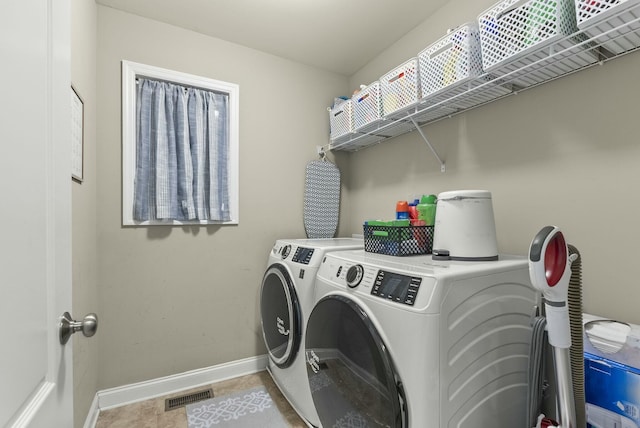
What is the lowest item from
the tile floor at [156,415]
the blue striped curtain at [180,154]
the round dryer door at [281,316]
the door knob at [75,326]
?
the tile floor at [156,415]

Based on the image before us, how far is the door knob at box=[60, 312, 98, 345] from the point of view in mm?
685

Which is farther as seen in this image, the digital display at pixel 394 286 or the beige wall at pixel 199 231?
the beige wall at pixel 199 231

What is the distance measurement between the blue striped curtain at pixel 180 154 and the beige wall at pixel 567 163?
1.52m

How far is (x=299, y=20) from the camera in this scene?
2014mm

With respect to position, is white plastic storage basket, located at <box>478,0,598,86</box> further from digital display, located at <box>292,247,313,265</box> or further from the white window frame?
the white window frame

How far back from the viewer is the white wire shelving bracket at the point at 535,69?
3.30 feet

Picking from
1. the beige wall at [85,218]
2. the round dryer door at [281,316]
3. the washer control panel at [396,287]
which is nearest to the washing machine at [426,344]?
the washer control panel at [396,287]

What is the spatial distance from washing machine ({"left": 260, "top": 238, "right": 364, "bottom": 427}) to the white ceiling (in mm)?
1543

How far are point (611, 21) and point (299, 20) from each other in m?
1.68

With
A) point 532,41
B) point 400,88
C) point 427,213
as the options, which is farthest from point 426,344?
point 400,88

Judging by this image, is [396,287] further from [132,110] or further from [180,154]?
[132,110]

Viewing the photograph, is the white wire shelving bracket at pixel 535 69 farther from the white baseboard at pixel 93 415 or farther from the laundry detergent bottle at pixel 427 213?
the white baseboard at pixel 93 415

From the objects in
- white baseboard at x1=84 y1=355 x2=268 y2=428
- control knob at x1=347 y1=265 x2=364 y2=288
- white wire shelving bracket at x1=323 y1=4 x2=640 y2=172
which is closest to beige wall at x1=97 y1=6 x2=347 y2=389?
white baseboard at x1=84 y1=355 x2=268 y2=428

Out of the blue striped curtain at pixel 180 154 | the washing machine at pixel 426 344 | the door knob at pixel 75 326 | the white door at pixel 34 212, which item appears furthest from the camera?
the blue striped curtain at pixel 180 154
